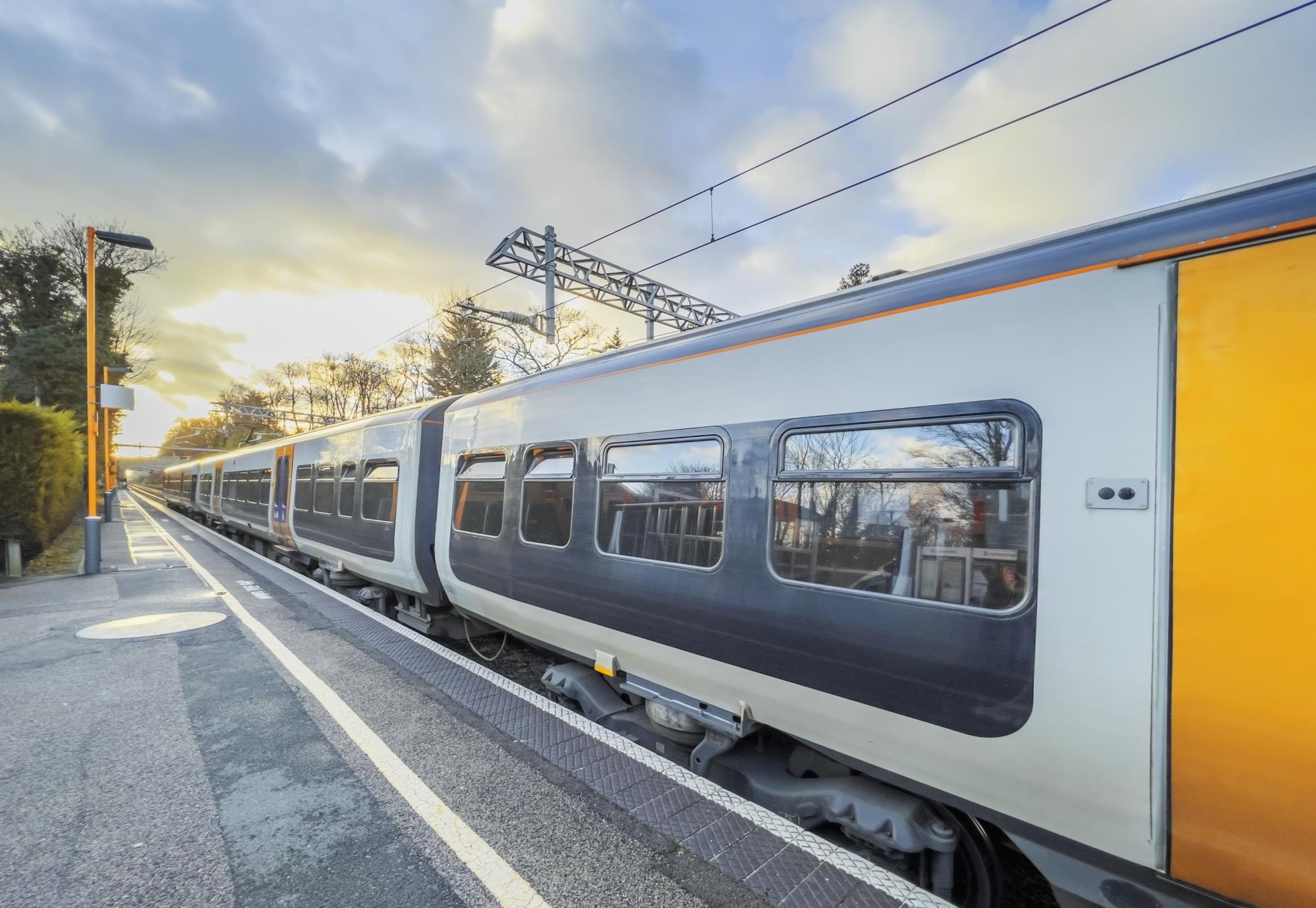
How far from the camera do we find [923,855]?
103 inches

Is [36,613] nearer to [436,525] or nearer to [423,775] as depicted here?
[436,525]

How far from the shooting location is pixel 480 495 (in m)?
5.12

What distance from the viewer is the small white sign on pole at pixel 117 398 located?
35.2ft

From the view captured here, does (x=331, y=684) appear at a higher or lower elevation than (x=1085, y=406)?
lower

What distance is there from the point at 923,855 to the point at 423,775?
259 centimetres

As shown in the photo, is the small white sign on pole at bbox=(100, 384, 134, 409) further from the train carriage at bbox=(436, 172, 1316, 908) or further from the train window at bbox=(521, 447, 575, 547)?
the train carriage at bbox=(436, 172, 1316, 908)

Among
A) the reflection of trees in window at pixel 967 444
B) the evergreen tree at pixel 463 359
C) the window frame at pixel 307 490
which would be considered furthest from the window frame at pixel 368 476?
the evergreen tree at pixel 463 359

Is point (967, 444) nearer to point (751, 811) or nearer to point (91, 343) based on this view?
point (751, 811)

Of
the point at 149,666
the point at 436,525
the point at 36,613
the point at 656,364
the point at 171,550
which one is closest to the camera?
the point at 656,364

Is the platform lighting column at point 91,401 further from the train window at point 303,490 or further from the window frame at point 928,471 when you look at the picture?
the window frame at point 928,471

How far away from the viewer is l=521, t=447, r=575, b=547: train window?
4.03 meters

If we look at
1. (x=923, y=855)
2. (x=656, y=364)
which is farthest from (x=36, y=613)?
(x=923, y=855)

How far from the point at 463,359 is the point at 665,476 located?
27.5m

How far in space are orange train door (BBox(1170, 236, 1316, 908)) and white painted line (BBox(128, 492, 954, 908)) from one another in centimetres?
99
